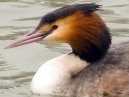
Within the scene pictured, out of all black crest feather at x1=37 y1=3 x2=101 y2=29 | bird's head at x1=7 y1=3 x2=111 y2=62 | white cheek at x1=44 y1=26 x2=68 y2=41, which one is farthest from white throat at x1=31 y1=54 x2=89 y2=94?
black crest feather at x1=37 y1=3 x2=101 y2=29

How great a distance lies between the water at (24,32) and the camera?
9672mm

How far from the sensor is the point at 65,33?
8.95m

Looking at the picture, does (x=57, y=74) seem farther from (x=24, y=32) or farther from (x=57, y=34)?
(x=24, y=32)

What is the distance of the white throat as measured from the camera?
29.3 feet

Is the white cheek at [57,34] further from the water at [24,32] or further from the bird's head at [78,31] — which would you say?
the water at [24,32]

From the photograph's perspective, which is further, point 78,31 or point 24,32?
point 24,32

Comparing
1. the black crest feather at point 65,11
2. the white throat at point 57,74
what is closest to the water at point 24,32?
the white throat at point 57,74

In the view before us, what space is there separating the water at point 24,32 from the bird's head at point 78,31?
0.79m

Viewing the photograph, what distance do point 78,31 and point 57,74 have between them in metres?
0.59

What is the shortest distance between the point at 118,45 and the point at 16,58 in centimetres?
188

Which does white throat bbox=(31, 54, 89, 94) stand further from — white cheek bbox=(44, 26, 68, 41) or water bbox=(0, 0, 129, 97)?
white cheek bbox=(44, 26, 68, 41)

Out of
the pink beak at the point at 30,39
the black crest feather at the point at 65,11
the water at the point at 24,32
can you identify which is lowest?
the water at the point at 24,32

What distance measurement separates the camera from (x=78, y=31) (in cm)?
897

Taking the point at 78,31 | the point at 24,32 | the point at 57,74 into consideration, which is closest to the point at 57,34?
the point at 78,31
